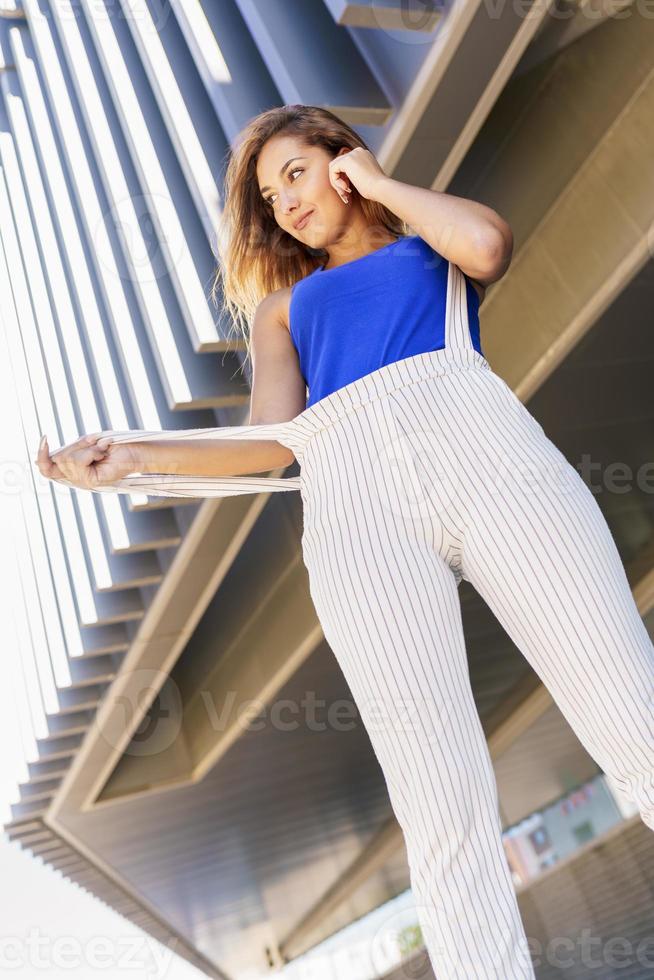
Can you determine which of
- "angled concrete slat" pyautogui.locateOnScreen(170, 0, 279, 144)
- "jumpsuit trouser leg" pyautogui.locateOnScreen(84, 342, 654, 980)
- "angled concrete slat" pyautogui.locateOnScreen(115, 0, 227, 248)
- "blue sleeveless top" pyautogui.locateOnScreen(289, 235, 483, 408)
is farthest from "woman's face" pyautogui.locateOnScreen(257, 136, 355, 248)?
"angled concrete slat" pyautogui.locateOnScreen(170, 0, 279, 144)

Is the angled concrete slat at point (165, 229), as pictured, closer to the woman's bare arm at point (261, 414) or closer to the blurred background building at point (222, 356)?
the blurred background building at point (222, 356)

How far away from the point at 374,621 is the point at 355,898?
17.0 meters

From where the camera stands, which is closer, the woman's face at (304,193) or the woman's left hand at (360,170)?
the woman's left hand at (360,170)

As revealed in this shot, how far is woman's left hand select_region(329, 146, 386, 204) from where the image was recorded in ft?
6.18

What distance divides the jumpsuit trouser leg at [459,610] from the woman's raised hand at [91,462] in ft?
1.18

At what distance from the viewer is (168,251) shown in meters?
4.50

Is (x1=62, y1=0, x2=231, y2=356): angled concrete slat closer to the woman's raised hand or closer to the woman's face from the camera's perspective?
the woman's face

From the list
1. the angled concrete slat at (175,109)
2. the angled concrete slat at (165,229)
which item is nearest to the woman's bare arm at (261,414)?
the angled concrete slat at (175,109)

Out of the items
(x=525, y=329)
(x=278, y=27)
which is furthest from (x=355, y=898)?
(x=278, y=27)

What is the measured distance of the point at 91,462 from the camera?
181 centimetres

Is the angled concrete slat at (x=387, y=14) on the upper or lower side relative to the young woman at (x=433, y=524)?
upper

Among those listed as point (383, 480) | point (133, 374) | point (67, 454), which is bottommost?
point (383, 480)

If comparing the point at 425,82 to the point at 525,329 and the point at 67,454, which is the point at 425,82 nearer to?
the point at 525,329

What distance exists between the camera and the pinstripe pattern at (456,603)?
1.48 metres
